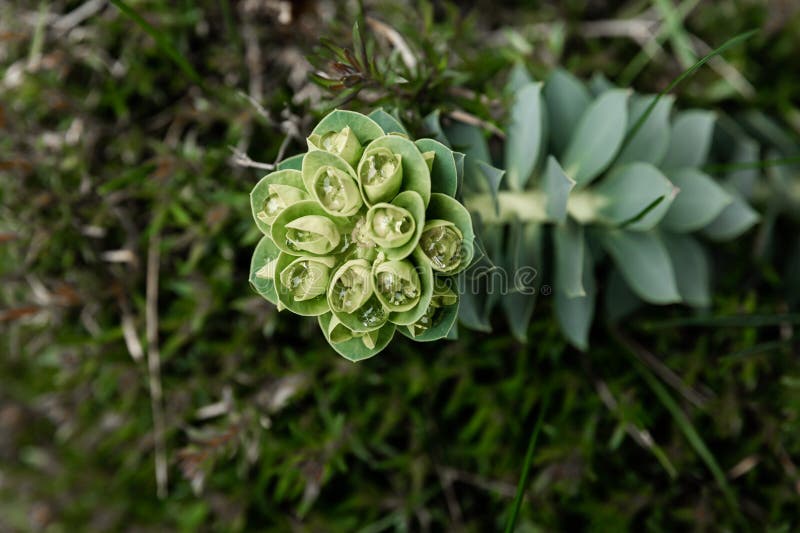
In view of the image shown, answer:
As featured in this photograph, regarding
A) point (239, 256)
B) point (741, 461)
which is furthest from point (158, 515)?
point (741, 461)

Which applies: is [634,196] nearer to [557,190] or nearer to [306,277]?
[557,190]

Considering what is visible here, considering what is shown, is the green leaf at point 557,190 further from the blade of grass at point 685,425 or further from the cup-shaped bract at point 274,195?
the blade of grass at point 685,425

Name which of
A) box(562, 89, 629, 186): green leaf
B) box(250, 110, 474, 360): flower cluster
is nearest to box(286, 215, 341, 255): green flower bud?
box(250, 110, 474, 360): flower cluster

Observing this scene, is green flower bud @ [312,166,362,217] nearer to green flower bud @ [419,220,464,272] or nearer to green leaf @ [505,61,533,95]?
green flower bud @ [419,220,464,272]

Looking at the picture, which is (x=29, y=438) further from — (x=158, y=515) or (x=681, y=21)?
(x=681, y=21)

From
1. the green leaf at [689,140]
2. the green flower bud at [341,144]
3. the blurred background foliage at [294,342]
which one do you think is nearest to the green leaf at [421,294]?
the green flower bud at [341,144]

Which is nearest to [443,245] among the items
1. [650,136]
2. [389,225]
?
[389,225]
